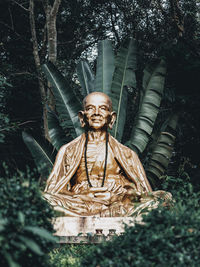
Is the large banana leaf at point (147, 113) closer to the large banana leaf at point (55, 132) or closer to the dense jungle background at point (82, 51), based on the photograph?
the dense jungle background at point (82, 51)

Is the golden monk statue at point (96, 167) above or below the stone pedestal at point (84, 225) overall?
above

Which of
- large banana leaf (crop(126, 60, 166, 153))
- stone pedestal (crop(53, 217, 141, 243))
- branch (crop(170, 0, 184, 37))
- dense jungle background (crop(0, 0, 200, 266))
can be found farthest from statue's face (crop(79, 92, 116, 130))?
branch (crop(170, 0, 184, 37))

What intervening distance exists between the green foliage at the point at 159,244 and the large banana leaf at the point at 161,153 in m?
5.56

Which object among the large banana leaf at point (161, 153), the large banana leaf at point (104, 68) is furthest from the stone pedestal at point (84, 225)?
the large banana leaf at point (104, 68)

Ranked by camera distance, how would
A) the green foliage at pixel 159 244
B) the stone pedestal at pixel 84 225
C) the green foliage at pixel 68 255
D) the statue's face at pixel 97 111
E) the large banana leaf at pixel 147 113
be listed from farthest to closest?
the large banana leaf at pixel 147 113, the statue's face at pixel 97 111, the stone pedestal at pixel 84 225, the green foliage at pixel 68 255, the green foliage at pixel 159 244

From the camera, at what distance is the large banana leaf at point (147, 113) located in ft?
28.8

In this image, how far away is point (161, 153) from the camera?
8.80 m

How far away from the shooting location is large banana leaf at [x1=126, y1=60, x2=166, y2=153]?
28.8 ft

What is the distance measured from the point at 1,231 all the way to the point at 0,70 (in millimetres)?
9325

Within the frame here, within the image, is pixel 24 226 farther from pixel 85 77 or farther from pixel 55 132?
pixel 85 77

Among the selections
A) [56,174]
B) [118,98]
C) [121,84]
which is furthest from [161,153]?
[56,174]

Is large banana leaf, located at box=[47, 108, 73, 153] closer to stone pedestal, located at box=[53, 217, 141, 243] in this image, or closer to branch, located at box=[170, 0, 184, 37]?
stone pedestal, located at box=[53, 217, 141, 243]

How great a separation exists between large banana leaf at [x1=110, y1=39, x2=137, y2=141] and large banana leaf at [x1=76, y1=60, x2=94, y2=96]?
0.90 meters

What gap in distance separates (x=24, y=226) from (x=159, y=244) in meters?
0.94
